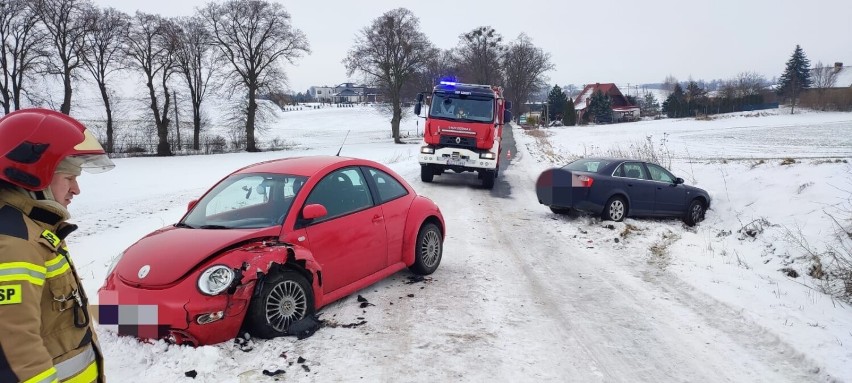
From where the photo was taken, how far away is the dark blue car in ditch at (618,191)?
10719mm

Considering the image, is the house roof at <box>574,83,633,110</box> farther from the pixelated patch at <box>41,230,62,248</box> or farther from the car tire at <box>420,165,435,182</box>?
the pixelated patch at <box>41,230,62,248</box>

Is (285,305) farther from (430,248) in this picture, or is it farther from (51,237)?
(51,237)

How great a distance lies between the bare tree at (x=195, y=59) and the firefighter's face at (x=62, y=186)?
48.0 m

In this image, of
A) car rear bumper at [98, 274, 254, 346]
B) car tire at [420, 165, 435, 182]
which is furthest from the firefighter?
car tire at [420, 165, 435, 182]

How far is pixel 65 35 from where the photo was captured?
132 feet

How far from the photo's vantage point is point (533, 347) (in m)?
4.62

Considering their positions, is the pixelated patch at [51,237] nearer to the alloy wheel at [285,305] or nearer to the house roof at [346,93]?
the alloy wheel at [285,305]

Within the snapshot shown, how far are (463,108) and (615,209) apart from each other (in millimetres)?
6395

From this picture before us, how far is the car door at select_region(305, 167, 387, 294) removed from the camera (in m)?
5.07

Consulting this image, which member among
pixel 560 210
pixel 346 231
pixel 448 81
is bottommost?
pixel 560 210

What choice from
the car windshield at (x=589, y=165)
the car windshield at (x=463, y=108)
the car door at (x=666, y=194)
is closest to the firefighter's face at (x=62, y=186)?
the car windshield at (x=589, y=165)

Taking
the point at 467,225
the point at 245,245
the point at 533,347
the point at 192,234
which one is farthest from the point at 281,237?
the point at 467,225

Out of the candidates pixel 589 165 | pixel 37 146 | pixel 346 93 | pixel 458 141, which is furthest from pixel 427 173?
pixel 346 93

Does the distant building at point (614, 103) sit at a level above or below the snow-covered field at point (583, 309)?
above
